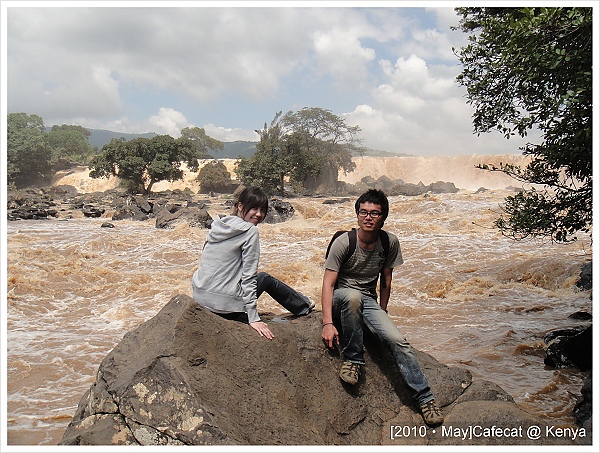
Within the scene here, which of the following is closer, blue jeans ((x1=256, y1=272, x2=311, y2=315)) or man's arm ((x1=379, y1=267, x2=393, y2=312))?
man's arm ((x1=379, y1=267, x2=393, y2=312))

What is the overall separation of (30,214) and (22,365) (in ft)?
58.5

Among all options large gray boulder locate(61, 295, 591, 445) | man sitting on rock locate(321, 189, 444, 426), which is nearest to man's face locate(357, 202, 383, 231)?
man sitting on rock locate(321, 189, 444, 426)

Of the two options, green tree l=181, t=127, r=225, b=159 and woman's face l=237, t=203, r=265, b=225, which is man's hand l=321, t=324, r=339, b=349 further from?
green tree l=181, t=127, r=225, b=159

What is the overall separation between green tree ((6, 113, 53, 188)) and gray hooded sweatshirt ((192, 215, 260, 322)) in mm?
42950

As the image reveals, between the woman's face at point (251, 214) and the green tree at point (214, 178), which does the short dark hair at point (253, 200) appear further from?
the green tree at point (214, 178)

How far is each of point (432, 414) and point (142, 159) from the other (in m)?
34.1

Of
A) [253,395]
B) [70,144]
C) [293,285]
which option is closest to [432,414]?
[253,395]

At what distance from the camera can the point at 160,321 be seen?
317 cm

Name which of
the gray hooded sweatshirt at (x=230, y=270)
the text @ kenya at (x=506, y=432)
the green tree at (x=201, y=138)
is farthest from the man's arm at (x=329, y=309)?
the green tree at (x=201, y=138)

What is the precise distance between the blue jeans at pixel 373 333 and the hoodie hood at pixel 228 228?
2.44 feet

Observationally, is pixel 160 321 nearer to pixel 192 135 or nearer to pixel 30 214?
pixel 30 214

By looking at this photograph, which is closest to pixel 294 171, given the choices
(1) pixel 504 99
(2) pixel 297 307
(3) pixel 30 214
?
(3) pixel 30 214

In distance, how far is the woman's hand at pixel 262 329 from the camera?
127 inches

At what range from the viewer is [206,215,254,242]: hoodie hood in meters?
3.29
